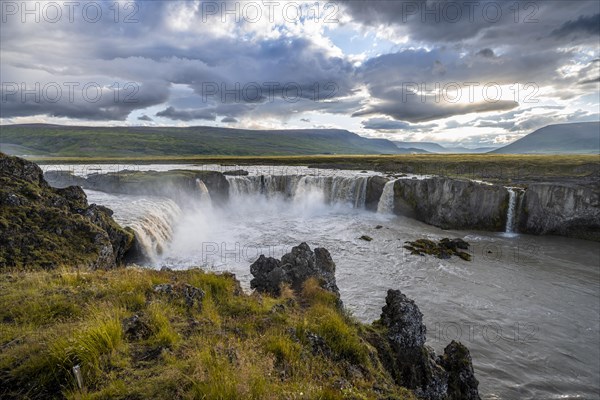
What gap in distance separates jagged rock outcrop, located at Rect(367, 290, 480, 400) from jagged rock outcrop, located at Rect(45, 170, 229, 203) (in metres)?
38.8

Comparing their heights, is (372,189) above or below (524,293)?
above

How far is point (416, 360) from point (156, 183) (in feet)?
141

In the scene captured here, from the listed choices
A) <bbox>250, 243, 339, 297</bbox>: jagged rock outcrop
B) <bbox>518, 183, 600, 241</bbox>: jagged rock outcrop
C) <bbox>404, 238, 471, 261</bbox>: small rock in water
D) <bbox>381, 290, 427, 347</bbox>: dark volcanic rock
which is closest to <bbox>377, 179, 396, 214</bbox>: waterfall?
<bbox>404, 238, 471, 261</bbox>: small rock in water

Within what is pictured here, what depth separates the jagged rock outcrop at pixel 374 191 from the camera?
1807 inches

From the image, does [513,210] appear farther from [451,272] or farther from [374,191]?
[451,272]

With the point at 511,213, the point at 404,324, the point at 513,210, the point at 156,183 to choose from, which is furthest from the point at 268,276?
the point at 513,210

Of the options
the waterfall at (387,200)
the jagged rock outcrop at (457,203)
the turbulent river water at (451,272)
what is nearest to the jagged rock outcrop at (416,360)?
the turbulent river water at (451,272)

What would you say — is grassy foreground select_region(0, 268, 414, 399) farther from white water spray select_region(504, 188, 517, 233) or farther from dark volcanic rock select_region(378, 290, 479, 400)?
white water spray select_region(504, 188, 517, 233)

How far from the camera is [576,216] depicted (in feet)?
111

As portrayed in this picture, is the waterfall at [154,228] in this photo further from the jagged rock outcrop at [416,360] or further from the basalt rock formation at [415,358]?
the jagged rock outcrop at [416,360]

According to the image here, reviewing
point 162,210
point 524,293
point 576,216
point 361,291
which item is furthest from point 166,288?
point 576,216

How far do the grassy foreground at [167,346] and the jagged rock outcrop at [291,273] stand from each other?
9.43ft

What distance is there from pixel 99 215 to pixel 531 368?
2502cm

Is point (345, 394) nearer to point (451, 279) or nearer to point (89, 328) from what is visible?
point (89, 328)
